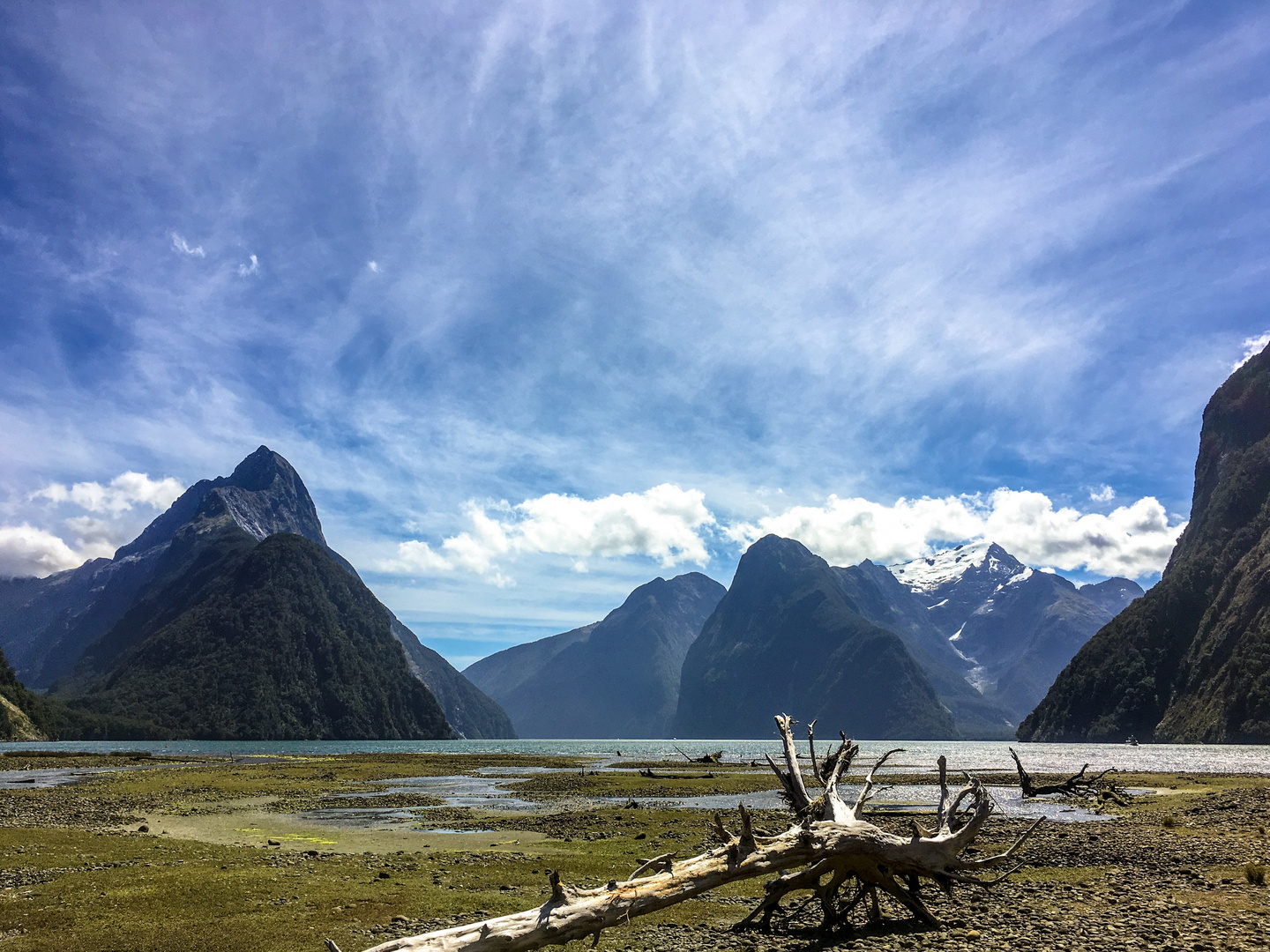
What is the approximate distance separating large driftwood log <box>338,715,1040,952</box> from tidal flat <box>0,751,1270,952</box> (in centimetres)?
105

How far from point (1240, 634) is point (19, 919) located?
716 ft

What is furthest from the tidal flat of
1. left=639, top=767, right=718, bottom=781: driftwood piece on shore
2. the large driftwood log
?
left=639, top=767, right=718, bottom=781: driftwood piece on shore

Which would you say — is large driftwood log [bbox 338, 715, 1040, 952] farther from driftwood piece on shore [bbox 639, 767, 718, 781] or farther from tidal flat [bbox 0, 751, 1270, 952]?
driftwood piece on shore [bbox 639, 767, 718, 781]

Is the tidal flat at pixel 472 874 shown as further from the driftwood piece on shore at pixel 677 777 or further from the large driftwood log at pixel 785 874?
the driftwood piece on shore at pixel 677 777

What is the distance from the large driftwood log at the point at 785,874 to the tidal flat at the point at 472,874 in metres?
1.05

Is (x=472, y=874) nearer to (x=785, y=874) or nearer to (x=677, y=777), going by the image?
(x=785, y=874)

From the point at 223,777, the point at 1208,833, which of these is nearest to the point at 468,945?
the point at 1208,833

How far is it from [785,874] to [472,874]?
11.3 meters

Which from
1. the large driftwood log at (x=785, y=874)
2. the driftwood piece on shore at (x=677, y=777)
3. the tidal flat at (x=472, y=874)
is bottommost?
the driftwood piece on shore at (x=677, y=777)

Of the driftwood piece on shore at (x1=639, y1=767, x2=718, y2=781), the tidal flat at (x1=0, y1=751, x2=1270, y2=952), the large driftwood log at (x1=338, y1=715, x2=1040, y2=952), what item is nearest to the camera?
the large driftwood log at (x1=338, y1=715, x2=1040, y2=952)

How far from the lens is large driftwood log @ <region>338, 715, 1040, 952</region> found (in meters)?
9.80

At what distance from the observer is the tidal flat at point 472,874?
587 inches

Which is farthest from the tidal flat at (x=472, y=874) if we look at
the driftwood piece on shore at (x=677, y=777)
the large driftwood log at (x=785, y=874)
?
the driftwood piece on shore at (x=677, y=777)

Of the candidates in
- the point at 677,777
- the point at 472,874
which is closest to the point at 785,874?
the point at 472,874
